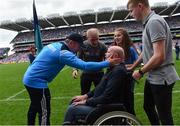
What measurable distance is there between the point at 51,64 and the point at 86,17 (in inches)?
3430

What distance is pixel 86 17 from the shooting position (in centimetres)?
9250

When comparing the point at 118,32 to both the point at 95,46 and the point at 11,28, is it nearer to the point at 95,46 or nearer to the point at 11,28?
the point at 95,46

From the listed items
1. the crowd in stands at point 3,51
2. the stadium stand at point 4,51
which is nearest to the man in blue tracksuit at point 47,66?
the stadium stand at point 4,51

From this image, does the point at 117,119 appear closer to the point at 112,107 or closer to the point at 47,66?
the point at 112,107

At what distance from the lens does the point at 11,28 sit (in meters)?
101

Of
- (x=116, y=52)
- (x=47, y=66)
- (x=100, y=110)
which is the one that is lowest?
(x=100, y=110)

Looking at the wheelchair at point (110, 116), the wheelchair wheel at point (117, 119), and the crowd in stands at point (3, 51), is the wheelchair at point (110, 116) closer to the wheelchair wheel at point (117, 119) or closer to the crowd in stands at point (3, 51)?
the wheelchair wheel at point (117, 119)

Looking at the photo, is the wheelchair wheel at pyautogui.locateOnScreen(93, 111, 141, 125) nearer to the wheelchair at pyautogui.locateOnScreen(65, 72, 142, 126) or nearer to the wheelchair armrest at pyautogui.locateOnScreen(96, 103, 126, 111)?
the wheelchair at pyautogui.locateOnScreen(65, 72, 142, 126)

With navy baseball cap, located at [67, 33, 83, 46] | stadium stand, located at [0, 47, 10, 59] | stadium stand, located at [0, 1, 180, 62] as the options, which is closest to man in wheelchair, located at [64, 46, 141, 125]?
navy baseball cap, located at [67, 33, 83, 46]

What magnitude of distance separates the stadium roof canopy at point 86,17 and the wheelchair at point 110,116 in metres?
83.0

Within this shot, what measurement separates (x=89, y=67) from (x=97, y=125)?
3.25 feet

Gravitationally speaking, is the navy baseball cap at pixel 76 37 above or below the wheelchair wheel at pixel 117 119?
above

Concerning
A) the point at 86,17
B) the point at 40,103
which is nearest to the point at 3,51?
the point at 86,17

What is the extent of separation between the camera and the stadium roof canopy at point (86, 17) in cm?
8888
